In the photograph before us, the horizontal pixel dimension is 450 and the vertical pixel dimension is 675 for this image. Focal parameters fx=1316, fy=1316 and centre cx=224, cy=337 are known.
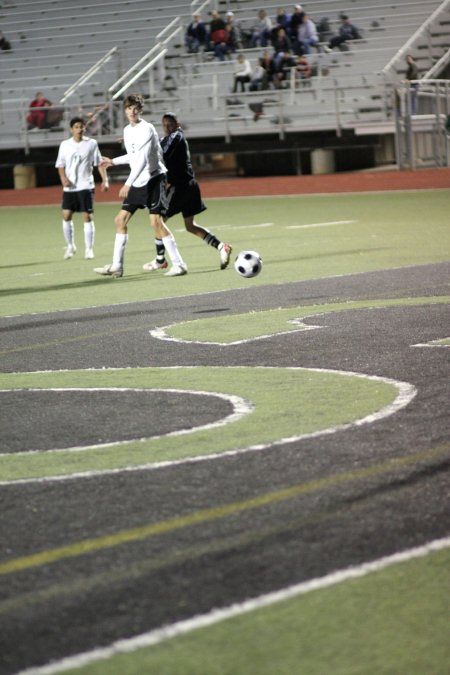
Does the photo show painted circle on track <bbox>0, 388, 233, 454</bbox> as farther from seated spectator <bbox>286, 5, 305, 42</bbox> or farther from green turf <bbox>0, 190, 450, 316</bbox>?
seated spectator <bbox>286, 5, 305, 42</bbox>

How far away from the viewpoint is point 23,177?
123ft

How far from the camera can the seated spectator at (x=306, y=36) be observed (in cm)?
3456

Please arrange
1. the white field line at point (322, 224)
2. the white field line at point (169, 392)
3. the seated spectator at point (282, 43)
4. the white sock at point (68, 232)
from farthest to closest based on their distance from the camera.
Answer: the seated spectator at point (282, 43) < the white field line at point (322, 224) < the white sock at point (68, 232) < the white field line at point (169, 392)

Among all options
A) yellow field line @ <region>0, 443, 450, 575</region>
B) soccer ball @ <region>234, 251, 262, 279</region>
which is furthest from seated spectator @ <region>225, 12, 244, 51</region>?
yellow field line @ <region>0, 443, 450, 575</region>

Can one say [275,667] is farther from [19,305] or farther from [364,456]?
[19,305]

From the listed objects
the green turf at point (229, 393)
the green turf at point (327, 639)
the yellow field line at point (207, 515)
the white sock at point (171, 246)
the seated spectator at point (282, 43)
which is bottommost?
the white sock at point (171, 246)

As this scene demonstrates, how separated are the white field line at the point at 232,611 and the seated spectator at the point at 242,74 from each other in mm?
30763

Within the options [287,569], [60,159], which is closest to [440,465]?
[287,569]

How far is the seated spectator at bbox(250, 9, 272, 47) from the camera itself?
35.7 m

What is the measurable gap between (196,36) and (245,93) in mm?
4172

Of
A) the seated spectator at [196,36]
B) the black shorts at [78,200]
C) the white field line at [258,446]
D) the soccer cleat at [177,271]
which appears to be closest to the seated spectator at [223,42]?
the seated spectator at [196,36]

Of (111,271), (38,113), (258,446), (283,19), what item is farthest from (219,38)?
(258,446)

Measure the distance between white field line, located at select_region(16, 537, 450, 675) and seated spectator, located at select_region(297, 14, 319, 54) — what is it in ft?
103

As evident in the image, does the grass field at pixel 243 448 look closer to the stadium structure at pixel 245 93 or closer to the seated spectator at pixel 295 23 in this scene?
the stadium structure at pixel 245 93
